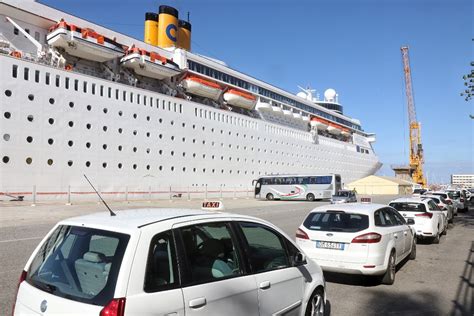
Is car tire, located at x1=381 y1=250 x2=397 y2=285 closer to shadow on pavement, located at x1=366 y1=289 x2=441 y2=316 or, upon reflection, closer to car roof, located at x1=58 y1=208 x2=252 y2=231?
shadow on pavement, located at x1=366 y1=289 x2=441 y2=316

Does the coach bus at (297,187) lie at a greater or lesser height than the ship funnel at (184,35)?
lesser

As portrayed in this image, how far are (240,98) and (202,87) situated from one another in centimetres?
597

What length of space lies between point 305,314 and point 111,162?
22.8 meters

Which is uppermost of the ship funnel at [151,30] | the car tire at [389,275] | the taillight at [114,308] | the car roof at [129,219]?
the ship funnel at [151,30]

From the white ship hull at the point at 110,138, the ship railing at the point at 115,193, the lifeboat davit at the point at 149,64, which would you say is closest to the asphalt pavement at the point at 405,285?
the ship railing at the point at 115,193

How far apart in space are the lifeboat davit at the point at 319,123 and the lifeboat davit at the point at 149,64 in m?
27.9

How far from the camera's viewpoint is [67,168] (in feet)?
72.8

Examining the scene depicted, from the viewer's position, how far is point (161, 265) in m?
2.59

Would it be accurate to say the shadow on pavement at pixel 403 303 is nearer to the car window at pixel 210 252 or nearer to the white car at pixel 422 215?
the car window at pixel 210 252

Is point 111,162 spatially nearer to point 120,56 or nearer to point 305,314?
point 120,56

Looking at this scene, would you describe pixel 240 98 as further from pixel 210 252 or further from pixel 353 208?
pixel 210 252

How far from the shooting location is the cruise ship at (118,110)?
816 inches

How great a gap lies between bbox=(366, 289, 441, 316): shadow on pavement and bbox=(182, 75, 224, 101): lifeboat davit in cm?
2801

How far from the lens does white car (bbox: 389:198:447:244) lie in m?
10.5
